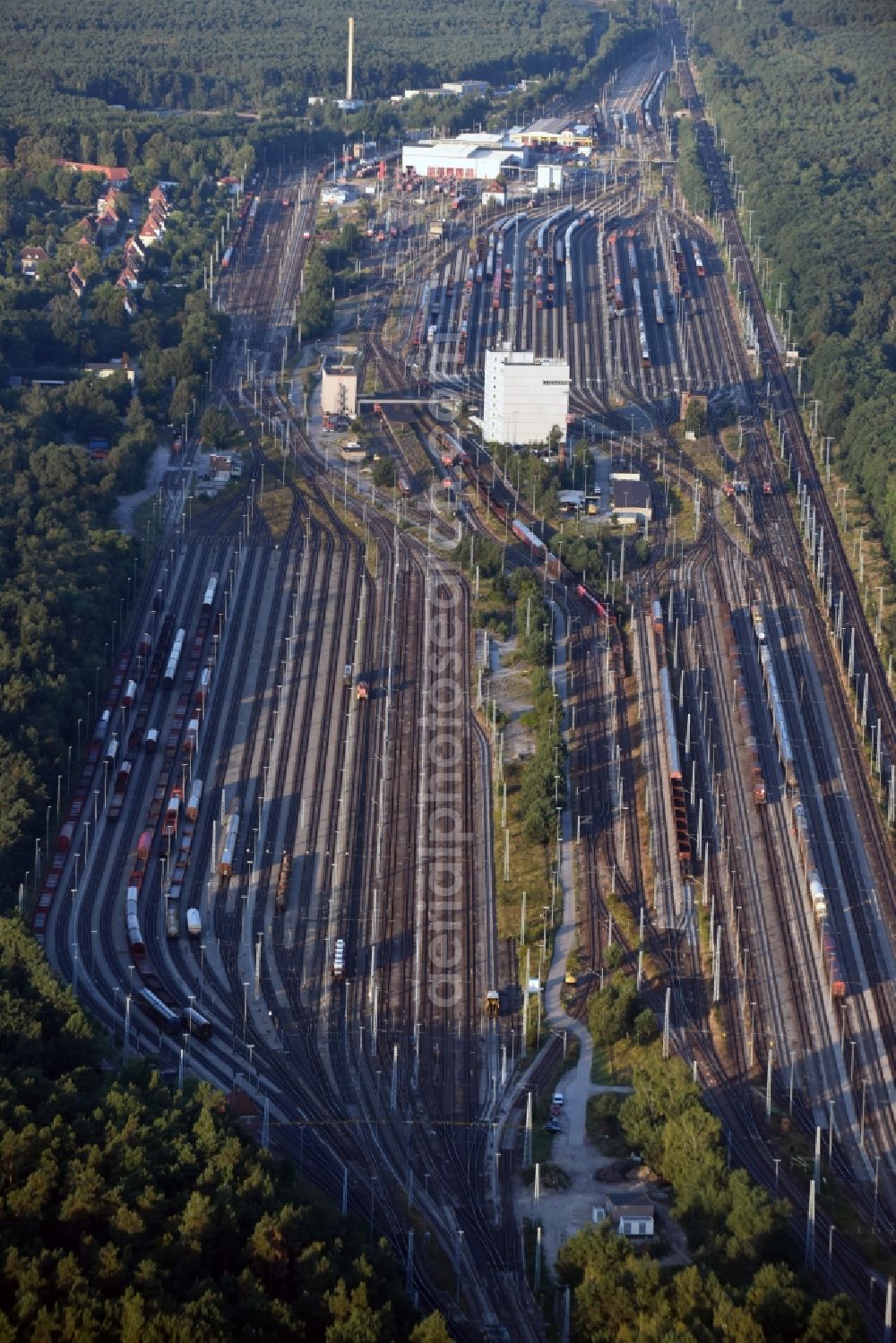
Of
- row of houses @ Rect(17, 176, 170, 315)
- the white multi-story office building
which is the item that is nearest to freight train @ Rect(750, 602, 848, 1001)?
the white multi-story office building

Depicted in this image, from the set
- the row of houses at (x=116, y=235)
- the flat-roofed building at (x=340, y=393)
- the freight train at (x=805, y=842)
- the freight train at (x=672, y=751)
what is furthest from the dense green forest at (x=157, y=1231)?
the row of houses at (x=116, y=235)

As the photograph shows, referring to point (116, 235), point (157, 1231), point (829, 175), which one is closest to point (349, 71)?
point (829, 175)

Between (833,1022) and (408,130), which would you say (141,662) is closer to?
(833,1022)

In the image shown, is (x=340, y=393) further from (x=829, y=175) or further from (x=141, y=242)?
(x=829, y=175)

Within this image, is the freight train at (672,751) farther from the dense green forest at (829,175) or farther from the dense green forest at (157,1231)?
the dense green forest at (157,1231)

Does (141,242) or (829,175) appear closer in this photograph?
(141,242)

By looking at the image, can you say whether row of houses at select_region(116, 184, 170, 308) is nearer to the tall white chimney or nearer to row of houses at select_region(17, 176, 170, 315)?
row of houses at select_region(17, 176, 170, 315)
